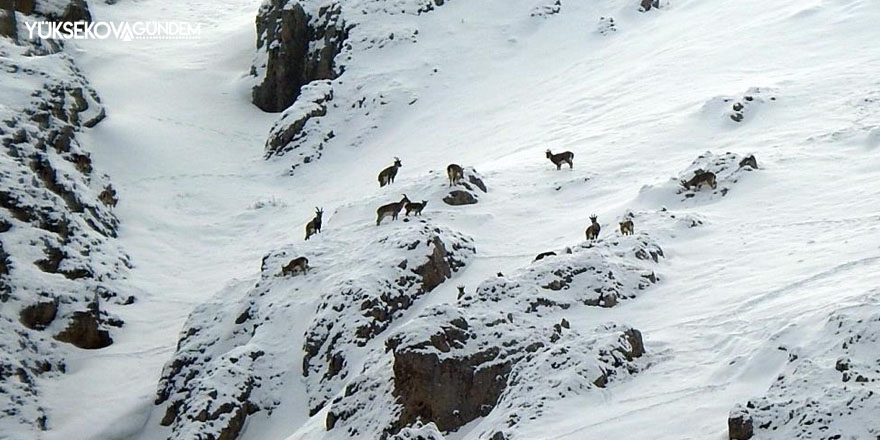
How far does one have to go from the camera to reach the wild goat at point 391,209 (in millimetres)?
21359

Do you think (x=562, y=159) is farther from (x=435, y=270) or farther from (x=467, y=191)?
(x=435, y=270)

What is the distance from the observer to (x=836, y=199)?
17.9 metres

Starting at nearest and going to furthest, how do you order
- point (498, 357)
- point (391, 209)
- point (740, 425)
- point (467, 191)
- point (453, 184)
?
1. point (740, 425)
2. point (498, 357)
3. point (391, 209)
4. point (467, 191)
5. point (453, 184)

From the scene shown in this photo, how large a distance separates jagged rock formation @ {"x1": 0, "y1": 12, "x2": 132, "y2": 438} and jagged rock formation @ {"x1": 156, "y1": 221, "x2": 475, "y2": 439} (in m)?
3.36

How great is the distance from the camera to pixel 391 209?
70.3 feet

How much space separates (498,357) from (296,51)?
26.9 meters

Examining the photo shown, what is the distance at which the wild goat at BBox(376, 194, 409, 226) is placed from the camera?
70.1 feet

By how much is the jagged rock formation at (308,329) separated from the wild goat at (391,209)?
547 mm

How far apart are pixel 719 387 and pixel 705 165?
9.29 metres

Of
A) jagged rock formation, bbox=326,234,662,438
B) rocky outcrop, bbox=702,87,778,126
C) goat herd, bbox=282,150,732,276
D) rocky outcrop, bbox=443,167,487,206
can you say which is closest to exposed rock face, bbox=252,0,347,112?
goat herd, bbox=282,150,732,276

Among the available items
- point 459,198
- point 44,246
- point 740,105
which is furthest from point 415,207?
point 44,246

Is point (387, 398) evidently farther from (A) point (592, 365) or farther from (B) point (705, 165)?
(B) point (705, 165)

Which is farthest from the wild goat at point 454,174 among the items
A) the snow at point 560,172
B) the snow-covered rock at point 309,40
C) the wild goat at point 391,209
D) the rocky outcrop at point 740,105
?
the snow-covered rock at point 309,40

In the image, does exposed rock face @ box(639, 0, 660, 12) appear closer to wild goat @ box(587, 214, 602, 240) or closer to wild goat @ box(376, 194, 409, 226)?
wild goat @ box(376, 194, 409, 226)
